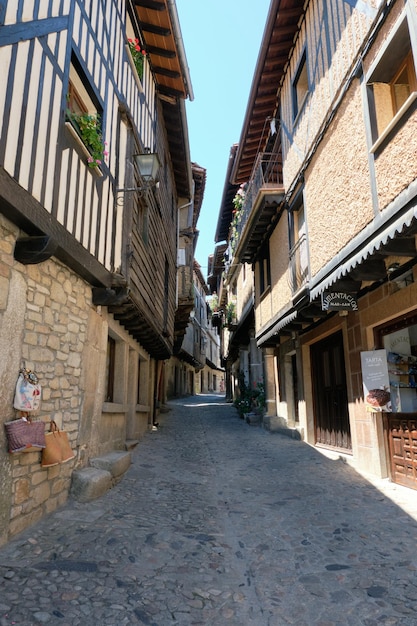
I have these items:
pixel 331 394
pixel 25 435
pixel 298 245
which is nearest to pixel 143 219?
pixel 298 245

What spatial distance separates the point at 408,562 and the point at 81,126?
5479mm

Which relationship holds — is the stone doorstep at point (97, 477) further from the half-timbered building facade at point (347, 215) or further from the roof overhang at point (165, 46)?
the roof overhang at point (165, 46)

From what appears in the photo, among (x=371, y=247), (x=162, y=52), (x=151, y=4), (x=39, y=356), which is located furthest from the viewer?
(x=162, y=52)

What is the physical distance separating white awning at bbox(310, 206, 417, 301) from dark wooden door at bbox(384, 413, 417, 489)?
6.65 feet

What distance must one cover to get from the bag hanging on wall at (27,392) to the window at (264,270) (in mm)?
7453

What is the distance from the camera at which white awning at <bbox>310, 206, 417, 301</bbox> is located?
3.83 meters

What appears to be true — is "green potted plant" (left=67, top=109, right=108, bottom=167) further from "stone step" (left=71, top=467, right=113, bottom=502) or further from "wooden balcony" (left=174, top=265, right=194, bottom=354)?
"wooden balcony" (left=174, top=265, right=194, bottom=354)

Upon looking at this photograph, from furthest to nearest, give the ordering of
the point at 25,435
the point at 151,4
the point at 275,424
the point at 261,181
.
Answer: the point at 275,424 → the point at 261,181 → the point at 151,4 → the point at 25,435

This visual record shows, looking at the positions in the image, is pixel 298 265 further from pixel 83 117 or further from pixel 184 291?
pixel 184 291

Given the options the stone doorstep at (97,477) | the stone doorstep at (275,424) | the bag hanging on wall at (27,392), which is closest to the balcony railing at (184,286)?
the stone doorstep at (275,424)

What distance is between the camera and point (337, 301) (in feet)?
19.9

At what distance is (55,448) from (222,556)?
6.41 feet

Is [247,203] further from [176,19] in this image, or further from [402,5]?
[402,5]

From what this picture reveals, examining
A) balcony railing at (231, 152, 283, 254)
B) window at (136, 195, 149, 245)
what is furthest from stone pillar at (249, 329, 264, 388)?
window at (136, 195, 149, 245)
